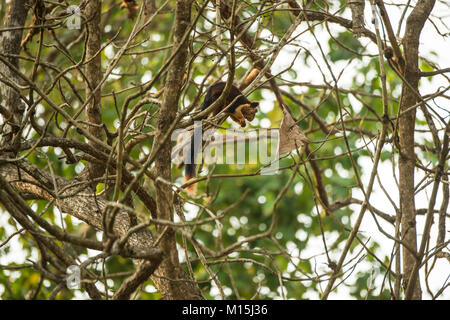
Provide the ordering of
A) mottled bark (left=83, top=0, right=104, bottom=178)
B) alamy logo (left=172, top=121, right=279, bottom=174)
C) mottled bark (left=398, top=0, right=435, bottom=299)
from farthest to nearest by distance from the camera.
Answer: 1. alamy logo (left=172, top=121, right=279, bottom=174)
2. mottled bark (left=83, top=0, right=104, bottom=178)
3. mottled bark (left=398, top=0, right=435, bottom=299)

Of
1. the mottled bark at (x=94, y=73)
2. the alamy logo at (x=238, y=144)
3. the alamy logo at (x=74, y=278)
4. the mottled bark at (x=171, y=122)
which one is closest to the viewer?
the alamy logo at (x=74, y=278)

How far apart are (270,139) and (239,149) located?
515 mm

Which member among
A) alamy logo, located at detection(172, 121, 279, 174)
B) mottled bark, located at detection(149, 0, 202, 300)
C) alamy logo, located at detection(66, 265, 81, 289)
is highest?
alamy logo, located at detection(172, 121, 279, 174)

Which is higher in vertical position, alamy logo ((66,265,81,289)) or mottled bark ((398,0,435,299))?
mottled bark ((398,0,435,299))

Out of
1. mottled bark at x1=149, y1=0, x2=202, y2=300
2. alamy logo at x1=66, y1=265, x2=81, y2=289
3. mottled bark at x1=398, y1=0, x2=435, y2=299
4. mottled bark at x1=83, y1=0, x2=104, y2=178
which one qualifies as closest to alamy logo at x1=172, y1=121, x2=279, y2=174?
mottled bark at x1=83, y1=0, x2=104, y2=178

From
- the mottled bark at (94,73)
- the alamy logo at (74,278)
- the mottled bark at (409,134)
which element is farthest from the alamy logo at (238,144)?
the alamy logo at (74,278)

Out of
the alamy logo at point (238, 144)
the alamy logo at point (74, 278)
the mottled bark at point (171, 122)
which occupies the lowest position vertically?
the alamy logo at point (74, 278)

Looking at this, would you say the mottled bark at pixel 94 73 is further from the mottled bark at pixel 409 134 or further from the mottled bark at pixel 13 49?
the mottled bark at pixel 409 134

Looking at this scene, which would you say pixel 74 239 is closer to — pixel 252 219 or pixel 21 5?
pixel 21 5

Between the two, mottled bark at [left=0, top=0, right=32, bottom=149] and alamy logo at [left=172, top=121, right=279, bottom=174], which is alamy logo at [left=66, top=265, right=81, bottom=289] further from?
mottled bark at [left=0, top=0, right=32, bottom=149]

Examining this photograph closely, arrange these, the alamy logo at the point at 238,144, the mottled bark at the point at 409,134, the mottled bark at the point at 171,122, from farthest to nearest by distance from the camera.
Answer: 1. the alamy logo at the point at 238,144
2. the mottled bark at the point at 409,134
3. the mottled bark at the point at 171,122

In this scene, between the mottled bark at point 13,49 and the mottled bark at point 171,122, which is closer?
the mottled bark at point 171,122
